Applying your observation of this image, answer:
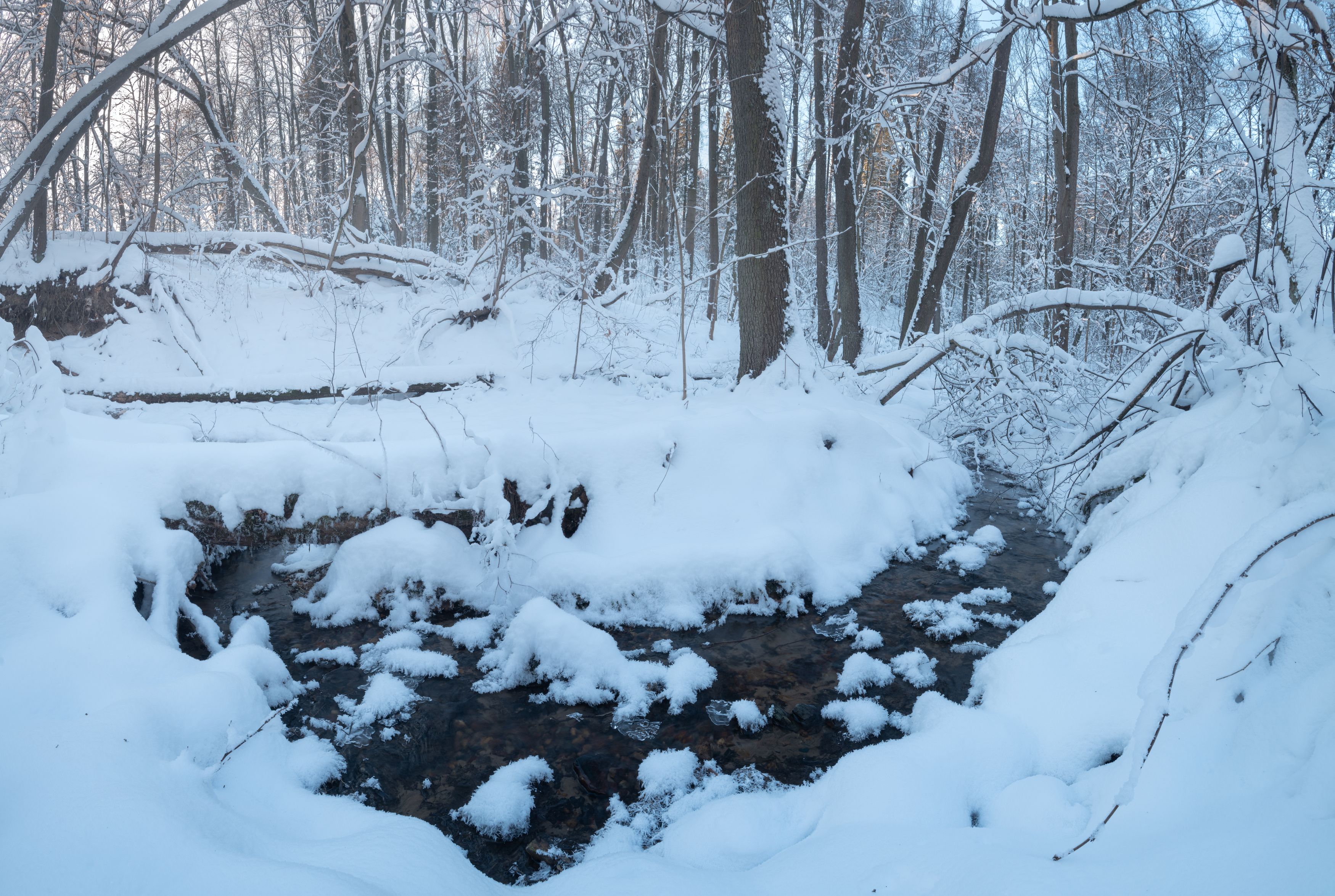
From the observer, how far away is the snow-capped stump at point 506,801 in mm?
2602

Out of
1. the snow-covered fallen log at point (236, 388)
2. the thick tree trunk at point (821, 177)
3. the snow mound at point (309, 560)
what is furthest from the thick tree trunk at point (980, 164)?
the snow mound at point (309, 560)

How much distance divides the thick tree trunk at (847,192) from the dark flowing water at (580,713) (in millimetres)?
4863

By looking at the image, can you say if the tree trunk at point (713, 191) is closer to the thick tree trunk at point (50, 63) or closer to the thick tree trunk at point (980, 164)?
the thick tree trunk at point (980, 164)

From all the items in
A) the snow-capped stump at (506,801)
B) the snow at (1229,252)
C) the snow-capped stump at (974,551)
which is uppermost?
the snow at (1229,252)

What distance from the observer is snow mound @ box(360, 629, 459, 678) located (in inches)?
142

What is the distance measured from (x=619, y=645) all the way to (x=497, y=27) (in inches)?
296

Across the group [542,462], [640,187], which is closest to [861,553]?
[542,462]

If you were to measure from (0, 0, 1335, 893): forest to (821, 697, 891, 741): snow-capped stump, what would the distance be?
3cm

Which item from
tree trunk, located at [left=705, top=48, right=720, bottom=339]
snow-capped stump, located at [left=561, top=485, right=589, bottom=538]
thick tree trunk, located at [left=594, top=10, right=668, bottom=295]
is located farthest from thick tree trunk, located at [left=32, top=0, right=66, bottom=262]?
tree trunk, located at [left=705, top=48, right=720, bottom=339]

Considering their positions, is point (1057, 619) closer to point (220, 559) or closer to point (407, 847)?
point (407, 847)

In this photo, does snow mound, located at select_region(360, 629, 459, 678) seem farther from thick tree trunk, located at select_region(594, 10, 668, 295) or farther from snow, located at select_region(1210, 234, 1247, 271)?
thick tree trunk, located at select_region(594, 10, 668, 295)

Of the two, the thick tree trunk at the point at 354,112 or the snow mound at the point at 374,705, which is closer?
the snow mound at the point at 374,705

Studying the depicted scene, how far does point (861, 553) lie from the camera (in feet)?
16.3

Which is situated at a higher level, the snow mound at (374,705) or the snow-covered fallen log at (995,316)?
the snow-covered fallen log at (995,316)
